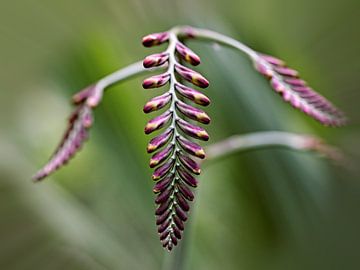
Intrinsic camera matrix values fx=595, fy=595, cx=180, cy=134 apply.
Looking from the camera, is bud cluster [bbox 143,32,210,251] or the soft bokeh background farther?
the soft bokeh background

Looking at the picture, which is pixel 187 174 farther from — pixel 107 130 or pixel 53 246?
pixel 53 246

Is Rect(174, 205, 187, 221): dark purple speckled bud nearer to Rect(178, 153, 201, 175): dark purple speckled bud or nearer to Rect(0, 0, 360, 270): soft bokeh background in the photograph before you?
Rect(178, 153, 201, 175): dark purple speckled bud

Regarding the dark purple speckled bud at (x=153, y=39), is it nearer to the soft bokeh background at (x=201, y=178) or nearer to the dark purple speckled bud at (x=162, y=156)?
the dark purple speckled bud at (x=162, y=156)

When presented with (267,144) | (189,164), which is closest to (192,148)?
(189,164)

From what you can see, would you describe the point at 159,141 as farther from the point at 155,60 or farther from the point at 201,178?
the point at 201,178

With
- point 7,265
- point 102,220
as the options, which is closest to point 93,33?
point 102,220

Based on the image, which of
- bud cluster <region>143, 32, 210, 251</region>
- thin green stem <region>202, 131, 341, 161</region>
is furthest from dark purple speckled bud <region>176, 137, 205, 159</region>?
thin green stem <region>202, 131, 341, 161</region>

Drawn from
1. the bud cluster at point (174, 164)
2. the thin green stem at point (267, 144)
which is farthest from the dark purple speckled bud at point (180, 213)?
the thin green stem at point (267, 144)
